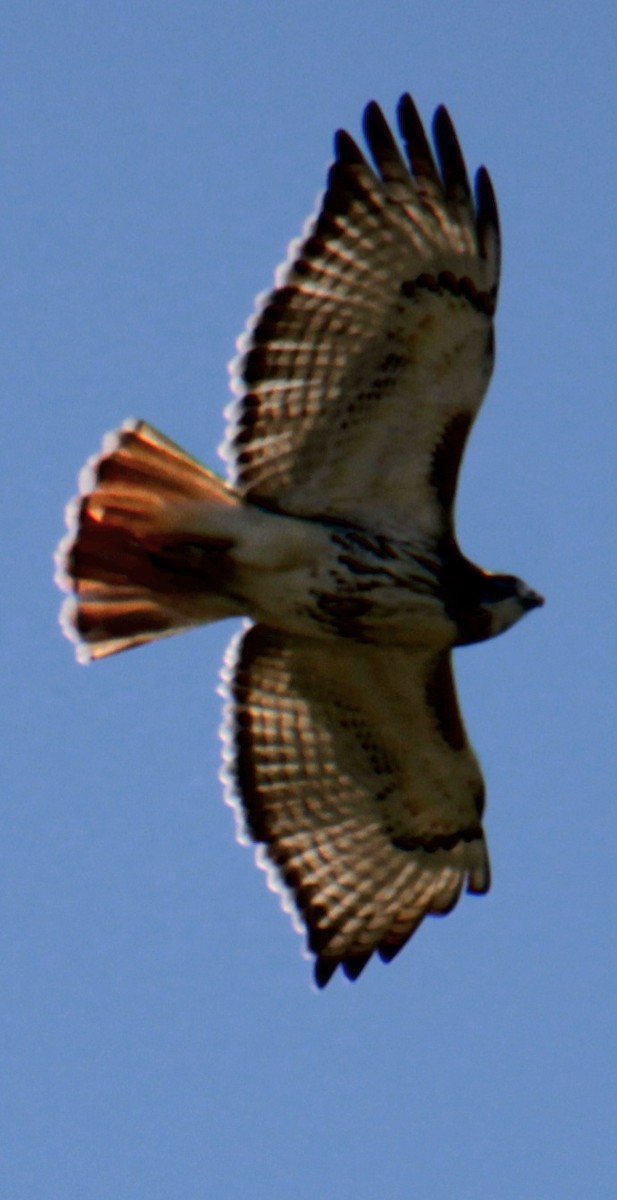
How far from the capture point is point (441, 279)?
30.3ft

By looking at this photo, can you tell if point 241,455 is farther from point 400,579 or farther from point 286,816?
point 286,816

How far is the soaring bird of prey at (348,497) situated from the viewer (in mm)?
9242

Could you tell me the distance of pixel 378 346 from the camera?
9391mm

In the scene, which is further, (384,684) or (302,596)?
(384,684)

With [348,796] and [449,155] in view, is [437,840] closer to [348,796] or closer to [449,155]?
[348,796]

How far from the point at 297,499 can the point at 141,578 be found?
739mm

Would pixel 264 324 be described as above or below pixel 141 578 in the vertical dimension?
above

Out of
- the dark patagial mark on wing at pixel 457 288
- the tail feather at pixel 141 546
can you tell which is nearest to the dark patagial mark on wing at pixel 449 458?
the dark patagial mark on wing at pixel 457 288

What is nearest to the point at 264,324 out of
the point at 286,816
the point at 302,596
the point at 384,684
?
the point at 302,596

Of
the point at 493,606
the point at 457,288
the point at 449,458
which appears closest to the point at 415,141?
the point at 457,288

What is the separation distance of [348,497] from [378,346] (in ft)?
2.25

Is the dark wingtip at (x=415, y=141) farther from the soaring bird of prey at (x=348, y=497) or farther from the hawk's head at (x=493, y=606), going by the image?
the hawk's head at (x=493, y=606)

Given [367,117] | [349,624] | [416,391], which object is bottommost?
[349,624]

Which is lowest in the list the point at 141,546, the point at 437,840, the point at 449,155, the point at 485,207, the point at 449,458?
the point at 437,840
